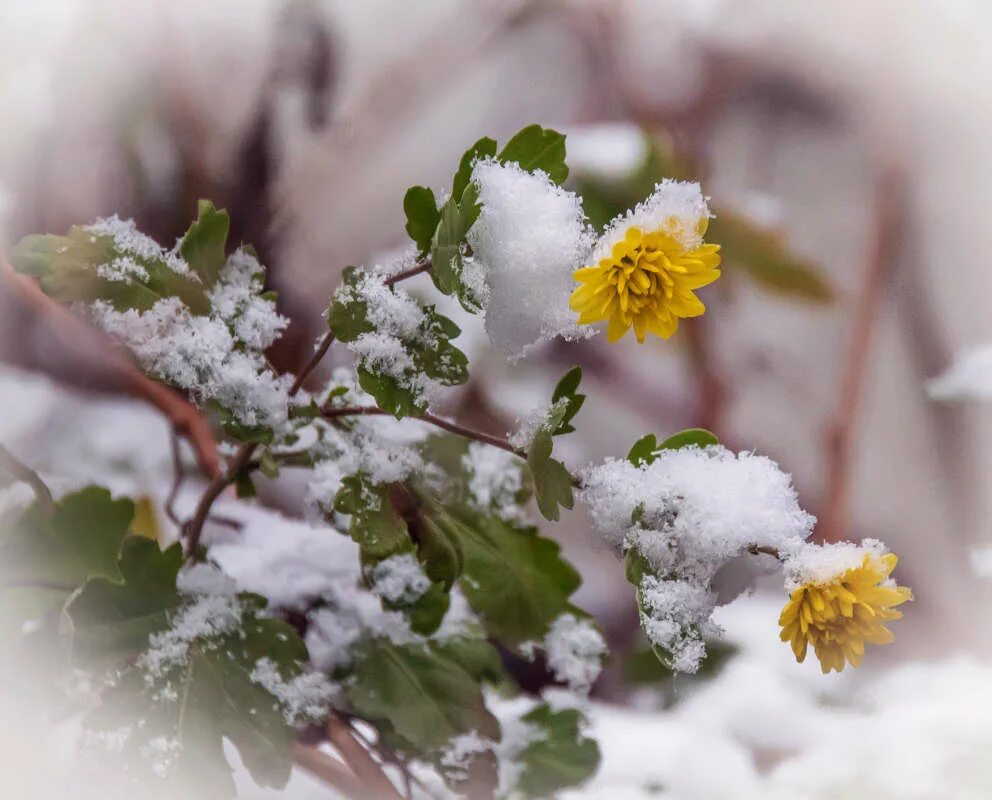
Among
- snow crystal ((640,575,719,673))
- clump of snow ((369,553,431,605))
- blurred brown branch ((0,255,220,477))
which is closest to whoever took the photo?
snow crystal ((640,575,719,673))

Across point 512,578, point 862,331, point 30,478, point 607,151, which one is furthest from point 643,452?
point 862,331

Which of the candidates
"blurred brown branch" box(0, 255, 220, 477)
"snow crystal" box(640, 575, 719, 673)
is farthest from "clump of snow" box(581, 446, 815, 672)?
"blurred brown branch" box(0, 255, 220, 477)

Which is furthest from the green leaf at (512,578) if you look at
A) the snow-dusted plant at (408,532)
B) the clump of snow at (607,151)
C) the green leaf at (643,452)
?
the clump of snow at (607,151)

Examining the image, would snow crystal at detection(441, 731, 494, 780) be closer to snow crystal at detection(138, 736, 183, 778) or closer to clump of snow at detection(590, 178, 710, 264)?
snow crystal at detection(138, 736, 183, 778)

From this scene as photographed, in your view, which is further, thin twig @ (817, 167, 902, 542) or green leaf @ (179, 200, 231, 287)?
thin twig @ (817, 167, 902, 542)

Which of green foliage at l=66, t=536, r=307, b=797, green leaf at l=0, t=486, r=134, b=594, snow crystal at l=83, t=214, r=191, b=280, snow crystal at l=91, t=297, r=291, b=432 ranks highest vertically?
snow crystal at l=83, t=214, r=191, b=280

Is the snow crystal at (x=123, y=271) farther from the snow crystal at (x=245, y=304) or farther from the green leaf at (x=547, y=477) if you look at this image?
the green leaf at (x=547, y=477)

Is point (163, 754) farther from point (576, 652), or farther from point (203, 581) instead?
point (576, 652)
